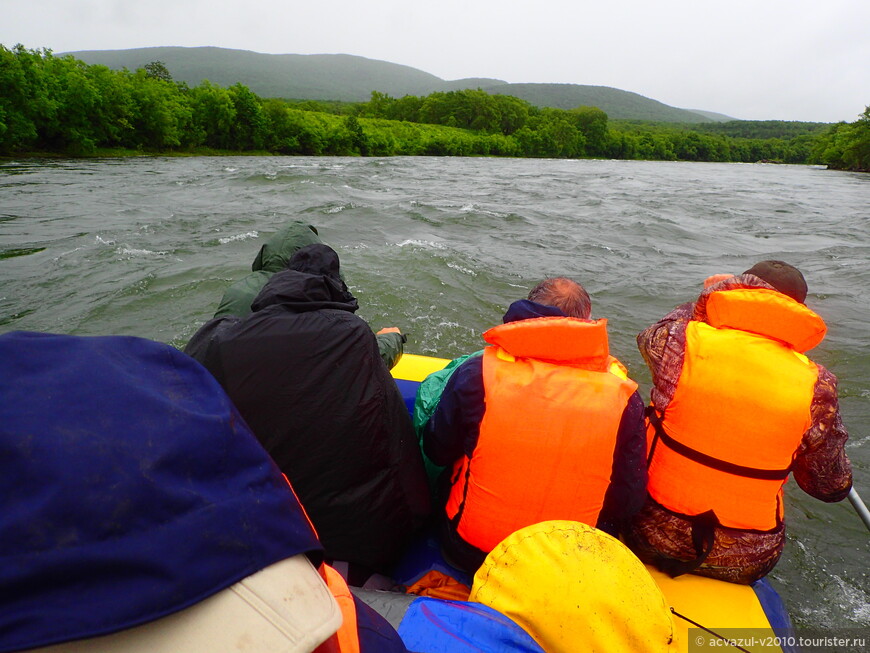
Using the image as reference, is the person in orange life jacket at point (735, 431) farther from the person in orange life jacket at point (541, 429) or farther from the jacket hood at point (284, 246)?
the jacket hood at point (284, 246)

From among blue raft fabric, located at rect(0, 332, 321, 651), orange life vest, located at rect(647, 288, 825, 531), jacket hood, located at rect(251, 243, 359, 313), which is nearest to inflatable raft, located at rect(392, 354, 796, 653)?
orange life vest, located at rect(647, 288, 825, 531)

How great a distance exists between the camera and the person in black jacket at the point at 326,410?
1791mm

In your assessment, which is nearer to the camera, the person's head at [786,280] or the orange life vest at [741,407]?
the orange life vest at [741,407]

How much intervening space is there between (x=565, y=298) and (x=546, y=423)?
0.77m

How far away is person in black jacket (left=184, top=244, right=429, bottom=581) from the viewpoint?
1.79 meters

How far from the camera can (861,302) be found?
7.68 meters

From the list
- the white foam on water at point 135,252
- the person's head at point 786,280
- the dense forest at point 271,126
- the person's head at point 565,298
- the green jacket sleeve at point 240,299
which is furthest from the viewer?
the dense forest at point 271,126

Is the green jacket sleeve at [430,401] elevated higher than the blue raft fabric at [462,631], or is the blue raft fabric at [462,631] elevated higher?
the blue raft fabric at [462,631]

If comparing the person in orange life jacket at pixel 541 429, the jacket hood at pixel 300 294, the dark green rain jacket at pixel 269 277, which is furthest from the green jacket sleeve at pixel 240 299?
the person in orange life jacket at pixel 541 429

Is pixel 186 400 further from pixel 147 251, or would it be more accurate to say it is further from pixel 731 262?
pixel 731 262

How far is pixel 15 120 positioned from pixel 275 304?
3524 cm

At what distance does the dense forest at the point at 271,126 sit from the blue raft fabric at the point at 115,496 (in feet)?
114

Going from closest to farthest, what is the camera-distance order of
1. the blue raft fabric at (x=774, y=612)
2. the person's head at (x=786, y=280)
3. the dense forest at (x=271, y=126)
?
1. the blue raft fabric at (x=774, y=612)
2. the person's head at (x=786, y=280)
3. the dense forest at (x=271, y=126)

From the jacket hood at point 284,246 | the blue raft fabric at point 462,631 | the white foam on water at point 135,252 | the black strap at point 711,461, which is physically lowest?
the white foam on water at point 135,252
